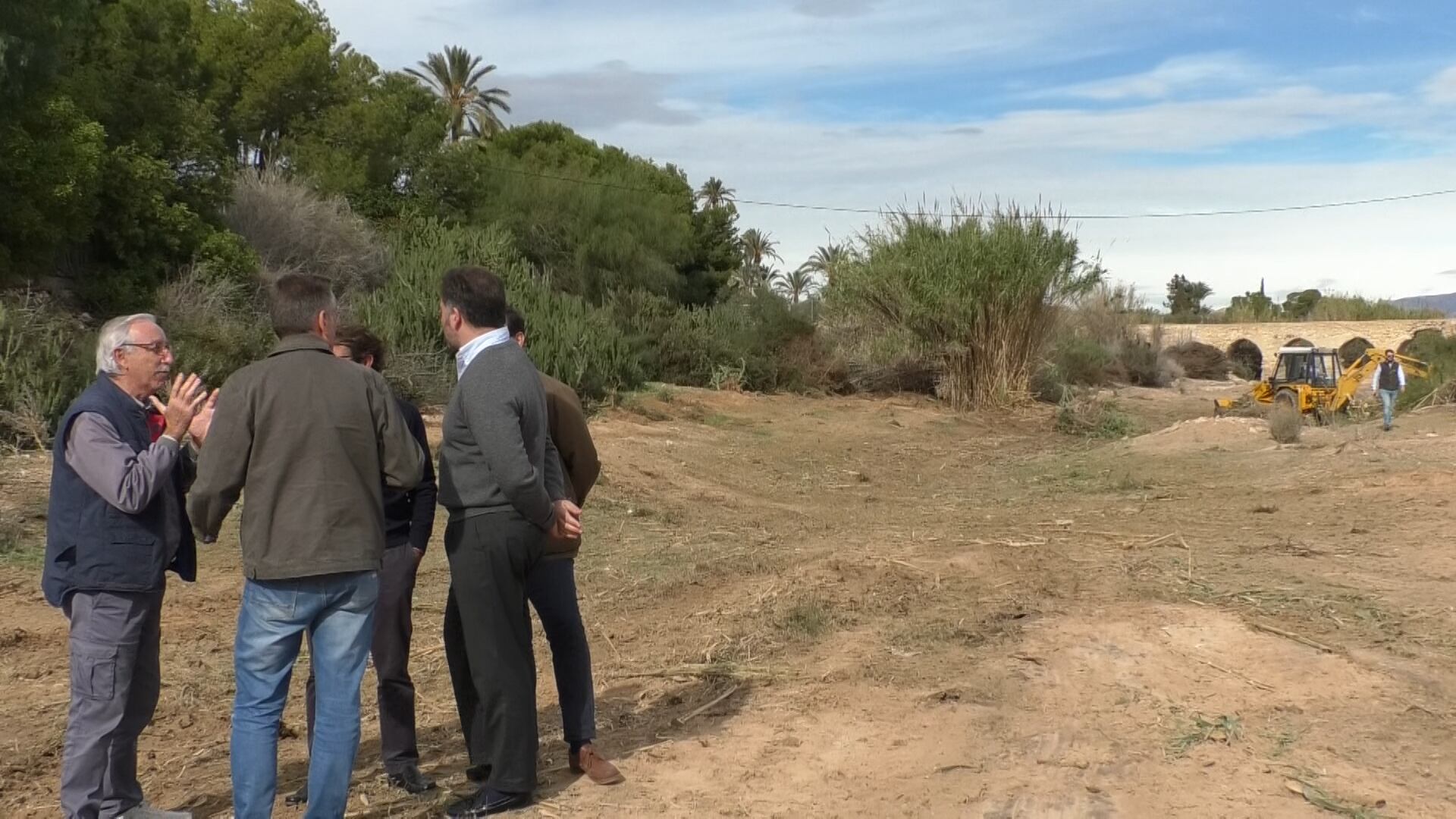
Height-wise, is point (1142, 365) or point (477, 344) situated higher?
point (477, 344)

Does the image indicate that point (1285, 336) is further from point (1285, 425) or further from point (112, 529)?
point (112, 529)

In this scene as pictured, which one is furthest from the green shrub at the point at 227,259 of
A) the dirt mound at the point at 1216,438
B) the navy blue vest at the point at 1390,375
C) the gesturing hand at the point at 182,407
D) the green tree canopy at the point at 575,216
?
the navy blue vest at the point at 1390,375

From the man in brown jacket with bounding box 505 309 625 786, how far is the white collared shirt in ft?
0.70

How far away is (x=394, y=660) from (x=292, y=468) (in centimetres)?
110

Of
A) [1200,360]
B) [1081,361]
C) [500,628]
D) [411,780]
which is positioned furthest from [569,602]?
[1200,360]

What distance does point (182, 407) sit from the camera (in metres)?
3.87

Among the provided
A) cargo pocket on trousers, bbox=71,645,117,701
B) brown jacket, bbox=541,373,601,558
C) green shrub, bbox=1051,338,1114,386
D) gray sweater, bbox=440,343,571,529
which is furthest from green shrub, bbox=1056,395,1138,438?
cargo pocket on trousers, bbox=71,645,117,701

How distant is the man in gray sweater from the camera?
4070mm

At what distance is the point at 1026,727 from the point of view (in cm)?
531

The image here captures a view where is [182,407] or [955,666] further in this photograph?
[955,666]

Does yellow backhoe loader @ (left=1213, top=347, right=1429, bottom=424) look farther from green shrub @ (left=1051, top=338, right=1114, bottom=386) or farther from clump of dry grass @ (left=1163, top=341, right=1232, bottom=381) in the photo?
clump of dry grass @ (left=1163, top=341, right=1232, bottom=381)

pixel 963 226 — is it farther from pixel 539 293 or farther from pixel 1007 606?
pixel 1007 606

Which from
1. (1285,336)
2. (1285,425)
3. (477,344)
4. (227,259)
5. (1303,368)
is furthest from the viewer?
(1285,336)

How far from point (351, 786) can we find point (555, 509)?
136 centimetres
